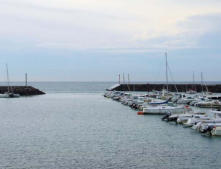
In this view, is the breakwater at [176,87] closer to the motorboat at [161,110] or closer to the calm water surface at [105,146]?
the motorboat at [161,110]

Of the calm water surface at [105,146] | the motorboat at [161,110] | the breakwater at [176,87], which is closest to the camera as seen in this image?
the calm water surface at [105,146]

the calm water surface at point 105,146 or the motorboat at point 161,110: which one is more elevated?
the motorboat at point 161,110

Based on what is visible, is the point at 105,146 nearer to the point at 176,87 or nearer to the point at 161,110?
the point at 161,110

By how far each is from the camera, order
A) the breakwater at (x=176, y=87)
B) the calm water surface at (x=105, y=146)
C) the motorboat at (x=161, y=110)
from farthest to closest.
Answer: the breakwater at (x=176, y=87) → the motorboat at (x=161, y=110) → the calm water surface at (x=105, y=146)

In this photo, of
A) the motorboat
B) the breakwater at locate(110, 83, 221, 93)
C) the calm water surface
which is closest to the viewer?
the calm water surface

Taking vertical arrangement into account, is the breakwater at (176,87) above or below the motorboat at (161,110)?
above

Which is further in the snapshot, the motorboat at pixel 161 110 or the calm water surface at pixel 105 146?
the motorboat at pixel 161 110

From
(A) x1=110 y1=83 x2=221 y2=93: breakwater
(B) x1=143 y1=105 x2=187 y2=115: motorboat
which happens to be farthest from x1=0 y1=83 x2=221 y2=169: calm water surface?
(A) x1=110 y1=83 x2=221 y2=93: breakwater

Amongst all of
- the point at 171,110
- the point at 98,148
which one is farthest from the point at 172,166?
the point at 171,110

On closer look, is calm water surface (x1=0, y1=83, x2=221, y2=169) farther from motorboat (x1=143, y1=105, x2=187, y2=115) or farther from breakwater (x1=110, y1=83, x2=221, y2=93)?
breakwater (x1=110, y1=83, x2=221, y2=93)

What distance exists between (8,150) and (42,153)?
2869 mm

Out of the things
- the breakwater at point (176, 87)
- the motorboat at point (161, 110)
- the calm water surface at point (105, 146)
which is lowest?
the calm water surface at point (105, 146)

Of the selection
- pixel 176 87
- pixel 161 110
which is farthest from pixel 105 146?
pixel 176 87

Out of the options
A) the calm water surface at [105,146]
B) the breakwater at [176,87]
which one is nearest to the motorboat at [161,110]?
the calm water surface at [105,146]
